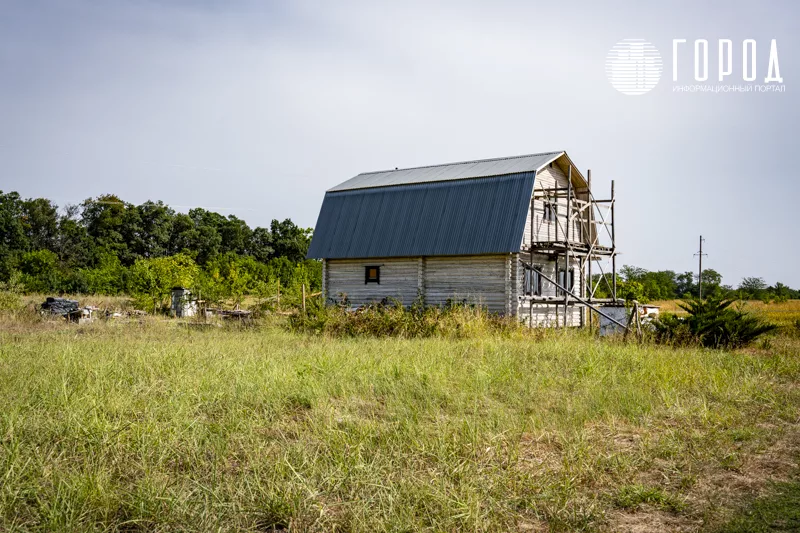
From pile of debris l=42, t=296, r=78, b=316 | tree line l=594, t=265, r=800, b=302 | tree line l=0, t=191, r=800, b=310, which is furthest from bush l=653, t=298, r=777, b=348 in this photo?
pile of debris l=42, t=296, r=78, b=316

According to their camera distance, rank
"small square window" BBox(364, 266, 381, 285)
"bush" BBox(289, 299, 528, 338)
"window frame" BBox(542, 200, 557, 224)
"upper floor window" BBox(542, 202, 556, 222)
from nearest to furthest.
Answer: "bush" BBox(289, 299, 528, 338) → "window frame" BBox(542, 200, 557, 224) → "upper floor window" BBox(542, 202, 556, 222) → "small square window" BBox(364, 266, 381, 285)

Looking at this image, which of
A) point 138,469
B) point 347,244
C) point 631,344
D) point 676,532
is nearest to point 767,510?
point 676,532

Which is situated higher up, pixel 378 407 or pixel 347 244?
pixel 347 244

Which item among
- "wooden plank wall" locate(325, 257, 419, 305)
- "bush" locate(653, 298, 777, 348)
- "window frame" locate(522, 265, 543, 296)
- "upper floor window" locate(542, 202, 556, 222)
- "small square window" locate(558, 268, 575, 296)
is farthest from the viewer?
"small square window" locate(558, 268, 575, 296)

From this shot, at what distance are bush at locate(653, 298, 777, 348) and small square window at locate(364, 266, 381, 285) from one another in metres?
12.2

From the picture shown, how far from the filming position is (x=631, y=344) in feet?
47.0

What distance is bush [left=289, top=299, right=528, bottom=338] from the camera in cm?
1714

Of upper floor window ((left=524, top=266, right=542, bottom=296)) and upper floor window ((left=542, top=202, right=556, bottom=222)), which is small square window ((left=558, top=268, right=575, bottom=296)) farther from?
upper floor window ((left=542, top=202, right=556, bottom=222))

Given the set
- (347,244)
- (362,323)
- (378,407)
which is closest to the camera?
(378,407)

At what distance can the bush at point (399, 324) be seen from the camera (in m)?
17.1

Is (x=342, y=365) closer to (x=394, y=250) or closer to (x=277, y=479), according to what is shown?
(x=277, y=479)

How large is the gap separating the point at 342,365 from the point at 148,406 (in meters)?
3.70

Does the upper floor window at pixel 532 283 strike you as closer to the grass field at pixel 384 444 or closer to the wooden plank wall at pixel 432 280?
the wooden plank wall at pixel 432 280

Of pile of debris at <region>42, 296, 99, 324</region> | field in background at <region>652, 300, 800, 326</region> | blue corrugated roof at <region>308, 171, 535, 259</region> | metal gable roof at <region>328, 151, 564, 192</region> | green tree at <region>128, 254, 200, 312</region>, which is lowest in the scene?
field in background at <region>652, 300, 800, 326</region>
